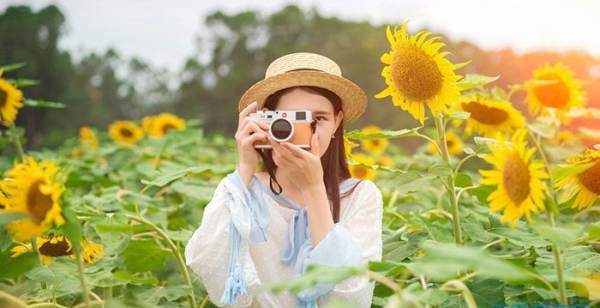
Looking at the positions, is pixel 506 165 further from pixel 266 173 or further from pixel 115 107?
pixel 115 107

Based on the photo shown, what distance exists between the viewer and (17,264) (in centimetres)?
170

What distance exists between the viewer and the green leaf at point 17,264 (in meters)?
1.69

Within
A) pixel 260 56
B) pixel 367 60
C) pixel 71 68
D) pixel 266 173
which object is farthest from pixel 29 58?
pixel 266 173

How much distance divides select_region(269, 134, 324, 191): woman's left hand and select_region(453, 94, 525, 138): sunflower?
0.86m

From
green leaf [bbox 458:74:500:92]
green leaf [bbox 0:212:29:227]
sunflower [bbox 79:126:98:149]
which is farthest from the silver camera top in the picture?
sunflower [bbox 79:126:98:149]

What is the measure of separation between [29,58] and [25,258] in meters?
18.9

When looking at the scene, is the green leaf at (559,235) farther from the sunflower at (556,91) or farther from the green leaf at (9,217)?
the sunflower at (556,91)

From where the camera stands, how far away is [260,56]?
34.0 m

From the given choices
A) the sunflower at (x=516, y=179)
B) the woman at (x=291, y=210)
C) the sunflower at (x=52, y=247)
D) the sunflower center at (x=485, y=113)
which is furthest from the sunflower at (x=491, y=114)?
the sunflower at (x=52, y=247)

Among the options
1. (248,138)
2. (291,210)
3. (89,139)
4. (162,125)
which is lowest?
(89,139)

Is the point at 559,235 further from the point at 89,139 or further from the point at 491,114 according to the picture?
the point at 89,139

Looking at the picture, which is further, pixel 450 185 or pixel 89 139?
pixel 89 139

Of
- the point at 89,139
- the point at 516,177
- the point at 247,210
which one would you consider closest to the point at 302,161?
the point at 247,210

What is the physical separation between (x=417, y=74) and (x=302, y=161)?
408mm
